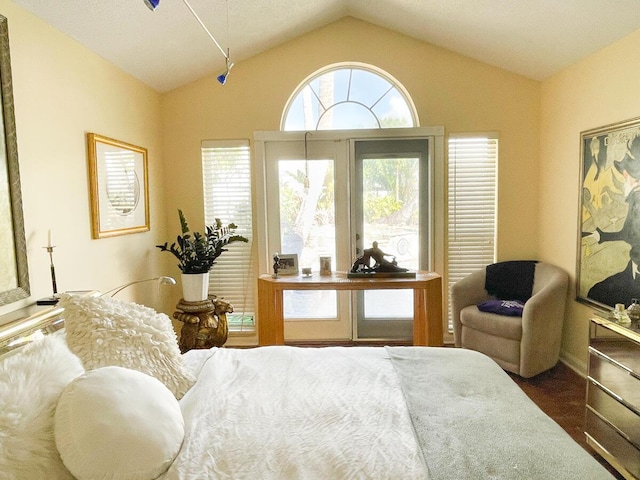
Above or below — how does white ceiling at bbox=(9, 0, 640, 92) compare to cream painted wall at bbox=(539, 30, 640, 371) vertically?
above

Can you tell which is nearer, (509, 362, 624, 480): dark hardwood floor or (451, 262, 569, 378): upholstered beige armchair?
(509, 362, 624, 480): dark hardwood floor

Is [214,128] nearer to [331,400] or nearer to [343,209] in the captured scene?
[343,209]

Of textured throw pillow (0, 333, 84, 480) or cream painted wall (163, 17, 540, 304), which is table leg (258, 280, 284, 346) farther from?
textured throw pillow (0, 333, 84, 480)

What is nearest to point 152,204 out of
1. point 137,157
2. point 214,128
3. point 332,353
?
point 137,157

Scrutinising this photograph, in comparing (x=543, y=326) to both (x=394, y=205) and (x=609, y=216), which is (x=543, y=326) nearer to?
(x=609, y=216)

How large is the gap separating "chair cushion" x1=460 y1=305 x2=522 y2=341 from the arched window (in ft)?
5.89

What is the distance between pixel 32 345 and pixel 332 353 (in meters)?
1.25

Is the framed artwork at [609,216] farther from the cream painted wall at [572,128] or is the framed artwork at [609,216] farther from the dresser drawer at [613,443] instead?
the dresser drawer at [613,443]

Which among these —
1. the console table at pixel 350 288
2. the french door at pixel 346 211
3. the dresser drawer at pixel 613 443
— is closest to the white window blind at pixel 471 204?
the french door at pixel 346 211

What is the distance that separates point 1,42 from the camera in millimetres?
1882

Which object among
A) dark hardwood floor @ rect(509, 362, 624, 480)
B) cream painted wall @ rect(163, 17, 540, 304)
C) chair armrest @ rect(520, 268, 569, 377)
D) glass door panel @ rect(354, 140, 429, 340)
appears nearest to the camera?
dark hardwood floor @ rect(509, 362, 624, 480)

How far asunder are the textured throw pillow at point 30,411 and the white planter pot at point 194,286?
2061mm

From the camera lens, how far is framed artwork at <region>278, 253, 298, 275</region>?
11.4 ft

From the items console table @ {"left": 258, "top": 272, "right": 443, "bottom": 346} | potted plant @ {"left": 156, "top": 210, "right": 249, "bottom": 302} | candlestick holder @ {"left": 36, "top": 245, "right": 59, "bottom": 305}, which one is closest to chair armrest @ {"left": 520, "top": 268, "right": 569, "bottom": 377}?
console table @ {"left": 258, "top": 272, "right": 443, "bottom": 346}
